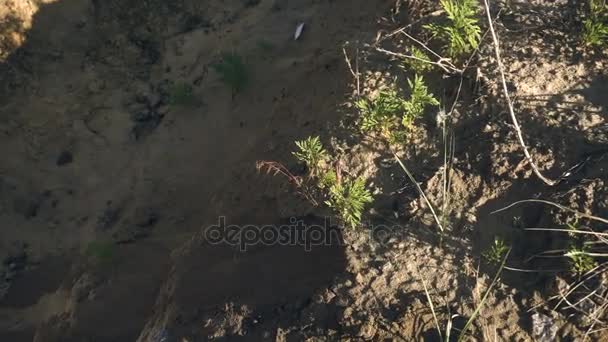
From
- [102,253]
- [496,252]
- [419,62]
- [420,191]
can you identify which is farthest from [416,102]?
[102,253]

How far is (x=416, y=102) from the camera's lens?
138 inches

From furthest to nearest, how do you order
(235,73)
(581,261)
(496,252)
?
1. (235,73)
2. (496,252)
3. (581,261)

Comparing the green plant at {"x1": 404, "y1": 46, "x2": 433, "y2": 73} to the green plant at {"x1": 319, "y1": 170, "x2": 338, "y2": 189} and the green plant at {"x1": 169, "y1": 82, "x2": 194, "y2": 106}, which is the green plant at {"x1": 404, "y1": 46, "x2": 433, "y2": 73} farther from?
the green plant at {"x1": 169, "y1": 82, "x2": 194, "y2": 106}

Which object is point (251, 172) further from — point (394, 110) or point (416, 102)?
point (416, 102)

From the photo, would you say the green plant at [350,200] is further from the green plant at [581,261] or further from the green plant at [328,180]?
the green plant at [581,261]

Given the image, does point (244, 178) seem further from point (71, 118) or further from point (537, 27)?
point (71, 118)

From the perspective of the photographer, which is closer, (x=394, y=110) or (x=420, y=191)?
(x=420, y=191)

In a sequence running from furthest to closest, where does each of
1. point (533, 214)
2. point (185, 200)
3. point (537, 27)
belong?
point (185, 200), point (537, 27), point (533, 214)

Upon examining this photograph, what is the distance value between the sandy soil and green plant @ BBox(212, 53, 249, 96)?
100 mm

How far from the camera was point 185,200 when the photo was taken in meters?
5.12

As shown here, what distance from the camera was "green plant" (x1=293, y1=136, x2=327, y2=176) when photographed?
11.6 ft

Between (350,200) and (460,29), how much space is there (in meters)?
1.31

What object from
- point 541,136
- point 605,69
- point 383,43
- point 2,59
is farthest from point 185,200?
point 605,69

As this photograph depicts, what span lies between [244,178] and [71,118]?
2.76m
